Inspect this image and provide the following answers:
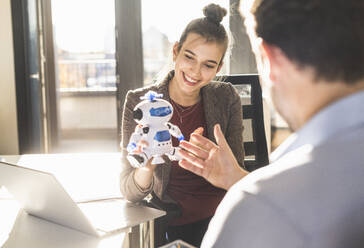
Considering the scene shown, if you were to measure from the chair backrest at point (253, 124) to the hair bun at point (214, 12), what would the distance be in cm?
29

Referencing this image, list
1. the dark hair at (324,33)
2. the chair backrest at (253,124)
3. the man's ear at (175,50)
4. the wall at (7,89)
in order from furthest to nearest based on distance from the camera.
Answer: the wall at (7,89) < the chair backrest at (253,124) < the man's ear at (175,50) < the dark hair at (324,33)

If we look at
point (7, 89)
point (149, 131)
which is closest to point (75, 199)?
point (149, 131)

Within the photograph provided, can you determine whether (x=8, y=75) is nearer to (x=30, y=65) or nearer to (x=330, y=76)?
(x=30, y=65)

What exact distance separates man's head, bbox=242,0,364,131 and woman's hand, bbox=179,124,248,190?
54 centimetres

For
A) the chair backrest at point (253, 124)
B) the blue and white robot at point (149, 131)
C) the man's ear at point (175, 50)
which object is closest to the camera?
the blue and white robot at point (149, 131)

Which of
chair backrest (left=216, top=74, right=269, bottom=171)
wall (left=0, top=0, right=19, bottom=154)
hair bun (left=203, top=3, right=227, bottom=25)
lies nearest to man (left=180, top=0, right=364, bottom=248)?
hair bun (left=203, top=3, right=227, bottom=25)

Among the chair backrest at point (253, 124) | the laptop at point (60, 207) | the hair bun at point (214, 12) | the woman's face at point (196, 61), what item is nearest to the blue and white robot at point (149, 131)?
the laptop at point (60, 207)

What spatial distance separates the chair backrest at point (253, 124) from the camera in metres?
1.67

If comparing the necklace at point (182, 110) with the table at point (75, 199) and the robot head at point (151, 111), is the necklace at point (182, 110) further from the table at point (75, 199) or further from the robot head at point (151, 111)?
the robot head at point (151, 111)

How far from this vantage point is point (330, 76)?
0.50 metres

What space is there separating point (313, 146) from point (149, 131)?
57 cm

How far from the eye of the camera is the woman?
1.44 meters

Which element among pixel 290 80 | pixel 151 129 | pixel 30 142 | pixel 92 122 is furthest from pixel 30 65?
pixel 290 80

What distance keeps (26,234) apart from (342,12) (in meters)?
0.91
